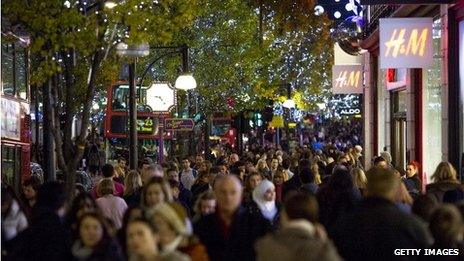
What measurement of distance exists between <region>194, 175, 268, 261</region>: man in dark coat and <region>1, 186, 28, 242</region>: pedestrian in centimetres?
223

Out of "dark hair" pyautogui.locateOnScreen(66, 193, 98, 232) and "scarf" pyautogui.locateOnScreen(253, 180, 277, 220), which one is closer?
"dark hair" pyautogui.locateOnScreen(66, 193, 98, 232)

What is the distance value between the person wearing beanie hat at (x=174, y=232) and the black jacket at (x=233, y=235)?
71 cm

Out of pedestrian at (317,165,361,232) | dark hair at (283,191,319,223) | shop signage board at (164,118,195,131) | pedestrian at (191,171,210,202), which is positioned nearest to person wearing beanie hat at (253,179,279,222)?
pedestrian at (317,165,361,232)

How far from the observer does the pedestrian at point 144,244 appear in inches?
305

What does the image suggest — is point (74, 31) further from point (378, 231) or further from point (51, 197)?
point (378, 231)

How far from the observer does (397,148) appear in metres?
31.2

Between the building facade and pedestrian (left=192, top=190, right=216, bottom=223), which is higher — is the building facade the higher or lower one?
the higher one

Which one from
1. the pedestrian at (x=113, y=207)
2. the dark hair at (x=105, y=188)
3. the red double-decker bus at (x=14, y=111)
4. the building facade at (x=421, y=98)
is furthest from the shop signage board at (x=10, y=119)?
the building facade at (x=421, y=98)

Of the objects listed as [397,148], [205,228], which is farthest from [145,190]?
[397,148]

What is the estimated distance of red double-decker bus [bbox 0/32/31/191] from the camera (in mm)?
A: 19203

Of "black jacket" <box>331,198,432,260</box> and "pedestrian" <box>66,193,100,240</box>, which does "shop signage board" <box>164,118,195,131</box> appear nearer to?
"pedestrian" <box>66,193,100,240</box>

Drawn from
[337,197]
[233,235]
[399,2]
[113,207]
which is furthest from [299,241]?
[399,2]

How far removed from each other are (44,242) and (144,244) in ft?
7.44

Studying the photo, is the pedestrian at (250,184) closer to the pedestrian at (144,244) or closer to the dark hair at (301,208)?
the dark hair at (301,208)
